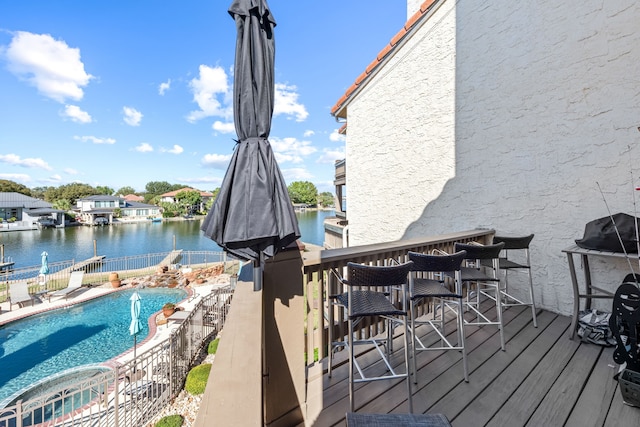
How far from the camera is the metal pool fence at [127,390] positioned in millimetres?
4500

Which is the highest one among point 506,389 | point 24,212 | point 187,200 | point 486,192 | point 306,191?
point 306,191

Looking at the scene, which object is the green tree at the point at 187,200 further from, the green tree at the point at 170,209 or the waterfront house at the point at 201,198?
the waterfront house at the point at 201,198

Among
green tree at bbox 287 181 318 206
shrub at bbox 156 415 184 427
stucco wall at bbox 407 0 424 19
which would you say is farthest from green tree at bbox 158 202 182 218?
stucco wall at bbox 407 0 424 19

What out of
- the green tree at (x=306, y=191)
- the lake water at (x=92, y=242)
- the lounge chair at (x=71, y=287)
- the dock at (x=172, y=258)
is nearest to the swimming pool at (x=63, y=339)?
the lounge chair at (x=71, y=287)

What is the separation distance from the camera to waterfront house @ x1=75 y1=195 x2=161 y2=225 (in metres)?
43.3

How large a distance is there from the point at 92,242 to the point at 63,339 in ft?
85.3

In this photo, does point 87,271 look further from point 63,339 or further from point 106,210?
point 106,210

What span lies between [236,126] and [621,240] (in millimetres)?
3538

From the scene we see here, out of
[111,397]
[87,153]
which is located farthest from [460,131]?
[87,153]

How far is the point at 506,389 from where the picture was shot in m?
2.04

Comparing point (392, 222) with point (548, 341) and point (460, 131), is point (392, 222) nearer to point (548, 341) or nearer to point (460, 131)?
point (460, 131)

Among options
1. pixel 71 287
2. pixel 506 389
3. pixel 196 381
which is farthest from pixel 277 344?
pixel 71 287

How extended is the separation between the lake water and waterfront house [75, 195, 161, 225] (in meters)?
2.60

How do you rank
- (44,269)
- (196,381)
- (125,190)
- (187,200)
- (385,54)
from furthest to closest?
(125,190) < (187,200) < (44,269) < (385,54) < (196,381)
